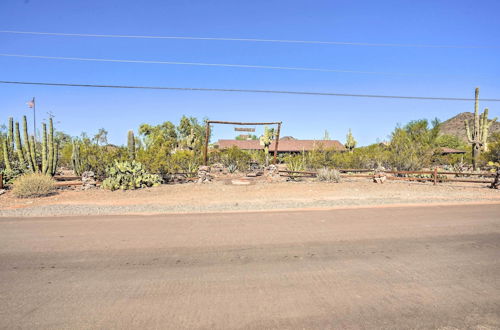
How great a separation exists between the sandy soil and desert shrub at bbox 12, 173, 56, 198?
1.37ft

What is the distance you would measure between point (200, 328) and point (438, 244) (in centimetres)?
474

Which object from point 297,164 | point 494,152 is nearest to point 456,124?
point 494,152

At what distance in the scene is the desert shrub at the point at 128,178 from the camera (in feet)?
48.9

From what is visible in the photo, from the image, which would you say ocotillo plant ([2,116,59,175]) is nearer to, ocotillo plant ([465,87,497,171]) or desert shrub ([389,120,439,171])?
desert shrub ([389,120,439,171])

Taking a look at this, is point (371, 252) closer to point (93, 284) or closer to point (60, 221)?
point (93, 284)

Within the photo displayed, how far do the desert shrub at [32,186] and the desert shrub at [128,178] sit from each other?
7.56 ft

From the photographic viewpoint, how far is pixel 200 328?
3037 millimetres

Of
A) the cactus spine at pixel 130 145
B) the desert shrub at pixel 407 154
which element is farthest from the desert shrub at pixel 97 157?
the desert shrub at pixel 407 154

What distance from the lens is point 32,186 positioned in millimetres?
13320

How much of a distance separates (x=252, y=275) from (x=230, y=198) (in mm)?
8448

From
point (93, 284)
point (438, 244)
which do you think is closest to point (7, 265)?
point (93, 284)

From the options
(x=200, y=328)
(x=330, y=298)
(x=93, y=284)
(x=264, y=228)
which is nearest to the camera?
(x=200, y=328)

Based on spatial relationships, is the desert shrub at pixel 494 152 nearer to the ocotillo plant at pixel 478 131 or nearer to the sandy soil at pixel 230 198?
the ocotillo plant at pixel 478 131

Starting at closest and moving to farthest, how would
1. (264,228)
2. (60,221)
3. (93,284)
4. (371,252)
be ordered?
(93,284) → (371,252) → (264,228) → (60,221)
